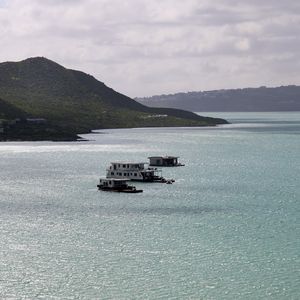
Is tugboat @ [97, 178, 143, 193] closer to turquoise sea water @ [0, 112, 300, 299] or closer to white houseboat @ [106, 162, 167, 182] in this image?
turquoise sea water @ [0, 112, 300, 299]

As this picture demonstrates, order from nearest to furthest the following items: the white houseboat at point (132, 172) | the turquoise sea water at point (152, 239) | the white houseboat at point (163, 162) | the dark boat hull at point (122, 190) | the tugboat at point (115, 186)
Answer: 1. the turquoise sea water at point (152, 239)
2. the dark boat hull at point (122, 190)
3. the tugboat at point (115, 186)
4. the white houseboat at point (132, 172)
5. the white houseboat at point (163, 162)

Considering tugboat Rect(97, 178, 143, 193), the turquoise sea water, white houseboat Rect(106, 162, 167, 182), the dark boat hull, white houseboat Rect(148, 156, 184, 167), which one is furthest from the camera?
white houseboat Rect(148, 156, 184, 167)

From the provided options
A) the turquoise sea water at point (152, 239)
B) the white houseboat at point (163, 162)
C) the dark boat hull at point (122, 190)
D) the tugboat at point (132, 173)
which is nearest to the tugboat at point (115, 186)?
the dark boat hull at point (122, 190)

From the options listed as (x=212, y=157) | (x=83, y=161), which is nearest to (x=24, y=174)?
(x=83, y=161)

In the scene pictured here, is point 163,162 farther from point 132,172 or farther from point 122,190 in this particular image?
point 122,190

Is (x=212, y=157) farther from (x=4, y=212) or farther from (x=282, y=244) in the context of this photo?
(x=282, y=244)

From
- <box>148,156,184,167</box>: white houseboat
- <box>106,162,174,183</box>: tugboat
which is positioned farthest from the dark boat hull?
<box>148,156,184,167</box>: white houseboat

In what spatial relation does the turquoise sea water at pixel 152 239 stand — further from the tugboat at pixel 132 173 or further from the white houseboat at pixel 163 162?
the white houseboat at pixel 163 162

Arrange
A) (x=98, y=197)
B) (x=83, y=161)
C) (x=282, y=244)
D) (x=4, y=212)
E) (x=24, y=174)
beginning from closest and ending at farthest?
(x=282, y=244) < (x=4, y=212) < (x=98, y=197) < (x=24, y=174) < (x=83, y=161)
